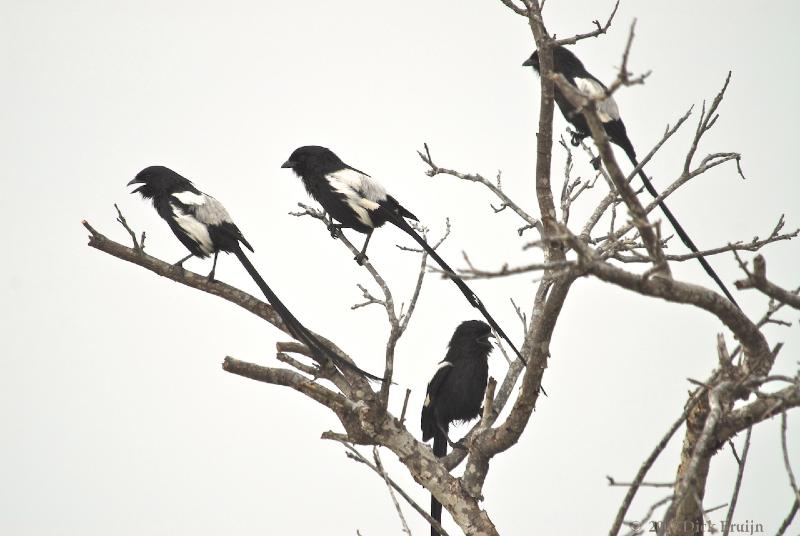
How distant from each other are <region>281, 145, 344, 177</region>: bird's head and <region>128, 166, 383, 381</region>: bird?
617 millimetres

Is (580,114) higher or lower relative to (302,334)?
higher

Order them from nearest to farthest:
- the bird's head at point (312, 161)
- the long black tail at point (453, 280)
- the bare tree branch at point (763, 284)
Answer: the bare tree branch at point (763, 284) < the long black tail at point (453, 280) < the bird's head at point (312, 161)

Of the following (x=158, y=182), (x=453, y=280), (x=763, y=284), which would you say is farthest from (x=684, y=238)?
(x=158, y=182)

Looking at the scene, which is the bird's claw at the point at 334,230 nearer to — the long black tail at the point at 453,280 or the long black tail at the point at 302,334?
the long black tail at the point at 453,280

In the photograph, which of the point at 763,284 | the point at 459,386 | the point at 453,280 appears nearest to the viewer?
the point at 763,284

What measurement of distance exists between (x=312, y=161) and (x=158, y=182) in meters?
0.99

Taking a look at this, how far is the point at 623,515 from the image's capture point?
2615 mm

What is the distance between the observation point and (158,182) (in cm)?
588

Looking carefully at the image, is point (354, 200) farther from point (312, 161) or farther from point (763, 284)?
point (763, 284)

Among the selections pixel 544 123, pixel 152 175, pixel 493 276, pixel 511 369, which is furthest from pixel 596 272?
pixel 152 175

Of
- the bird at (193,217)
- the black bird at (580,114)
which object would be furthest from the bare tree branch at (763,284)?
the bird at (193,217)

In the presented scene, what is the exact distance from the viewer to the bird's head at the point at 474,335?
19.1 ft

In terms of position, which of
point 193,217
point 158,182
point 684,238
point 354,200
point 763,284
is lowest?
point 763,284

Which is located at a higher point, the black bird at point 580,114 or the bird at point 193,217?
the black bird at point 580,114
